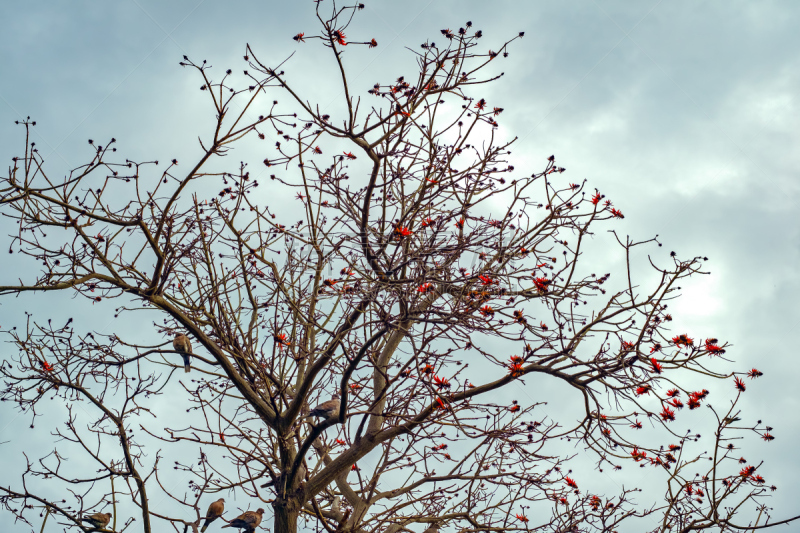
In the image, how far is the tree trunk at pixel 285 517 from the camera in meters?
4.91

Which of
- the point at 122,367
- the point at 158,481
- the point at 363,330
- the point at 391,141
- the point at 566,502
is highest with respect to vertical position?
the point at 391,141

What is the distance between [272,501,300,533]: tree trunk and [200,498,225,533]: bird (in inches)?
32.9

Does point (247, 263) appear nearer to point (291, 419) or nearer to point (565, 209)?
point (291, 419)

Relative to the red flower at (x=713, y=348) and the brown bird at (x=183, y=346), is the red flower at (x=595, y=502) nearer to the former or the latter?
the red flower at (x=713, y=348)

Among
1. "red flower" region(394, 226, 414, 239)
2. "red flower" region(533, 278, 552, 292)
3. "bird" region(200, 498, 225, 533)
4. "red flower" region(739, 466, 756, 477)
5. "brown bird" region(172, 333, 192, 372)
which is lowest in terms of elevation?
"red flower" region(739, 466, 756, 477)

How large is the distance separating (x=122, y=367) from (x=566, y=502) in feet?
15.5

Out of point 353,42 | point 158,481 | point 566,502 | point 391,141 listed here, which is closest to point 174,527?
point 158,481

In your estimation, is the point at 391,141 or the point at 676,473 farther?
the point at 676,473

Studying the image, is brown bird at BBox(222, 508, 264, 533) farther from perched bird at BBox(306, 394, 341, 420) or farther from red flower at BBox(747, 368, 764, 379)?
red flower at BBox(747, 368, 764, 379)

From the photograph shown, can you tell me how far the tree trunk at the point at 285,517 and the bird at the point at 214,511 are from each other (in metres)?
0.84

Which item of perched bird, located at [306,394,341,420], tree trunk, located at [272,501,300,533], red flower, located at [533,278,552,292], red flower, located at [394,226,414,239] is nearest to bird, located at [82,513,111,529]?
tree trunk, located at [272,501,300,533]

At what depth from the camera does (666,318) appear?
448cm

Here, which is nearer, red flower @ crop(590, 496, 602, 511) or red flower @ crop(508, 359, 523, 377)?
red flower @ crop(508, 359, 523, 377)

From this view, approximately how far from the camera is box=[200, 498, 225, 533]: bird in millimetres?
5496
